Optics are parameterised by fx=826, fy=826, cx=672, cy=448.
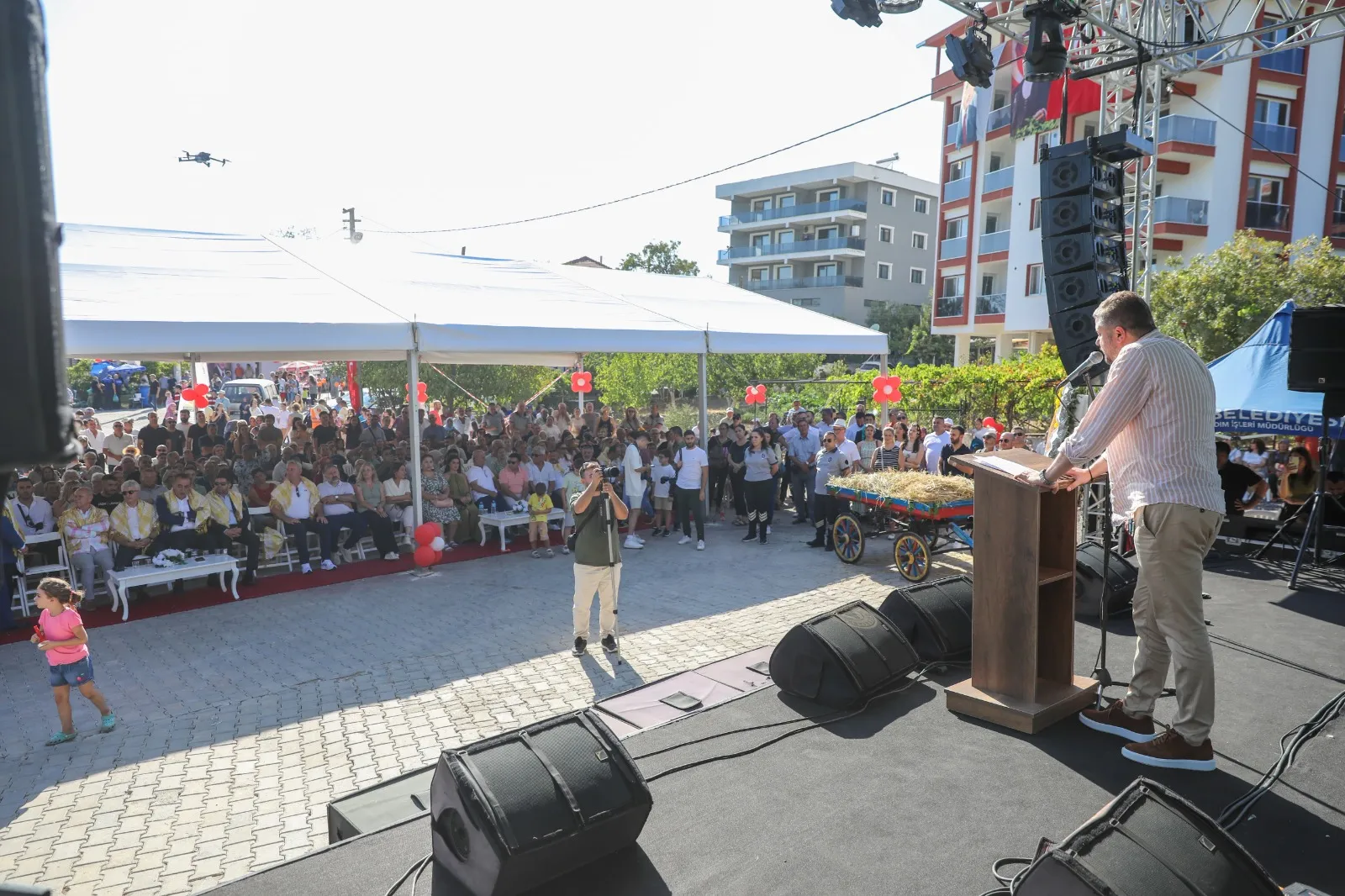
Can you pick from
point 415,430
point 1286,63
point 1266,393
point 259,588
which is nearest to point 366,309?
point 415,430

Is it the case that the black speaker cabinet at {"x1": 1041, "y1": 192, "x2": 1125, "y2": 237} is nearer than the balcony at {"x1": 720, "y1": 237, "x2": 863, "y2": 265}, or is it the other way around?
the black speaker cabinet at {"x1": 1041, "y1": 192, "x2": 1125, "y2": 237}

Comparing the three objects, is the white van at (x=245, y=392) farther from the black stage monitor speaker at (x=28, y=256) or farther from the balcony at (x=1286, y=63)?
the balcony at (x=1286, y=63)

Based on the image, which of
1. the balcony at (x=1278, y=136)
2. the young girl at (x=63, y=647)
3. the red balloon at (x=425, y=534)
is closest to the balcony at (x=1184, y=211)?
the balcony at (x=1278, y=136)

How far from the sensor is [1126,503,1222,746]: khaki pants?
3176 mm

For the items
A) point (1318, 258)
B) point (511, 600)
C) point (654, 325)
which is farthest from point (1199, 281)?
point (511, 600)

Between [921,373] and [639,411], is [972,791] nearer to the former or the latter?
[921,373]

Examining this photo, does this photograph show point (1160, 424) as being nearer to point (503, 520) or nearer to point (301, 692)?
point (301, 692)

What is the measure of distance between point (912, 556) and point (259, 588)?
7.20 metres

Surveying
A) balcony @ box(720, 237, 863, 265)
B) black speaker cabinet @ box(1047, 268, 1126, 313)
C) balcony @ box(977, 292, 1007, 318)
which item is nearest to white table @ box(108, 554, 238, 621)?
black speaker cabinet @ box(1047, 268, 1126, 313)

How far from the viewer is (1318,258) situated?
1622 centimetres

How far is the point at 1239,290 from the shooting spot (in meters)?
16.1

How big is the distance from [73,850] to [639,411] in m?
22.6

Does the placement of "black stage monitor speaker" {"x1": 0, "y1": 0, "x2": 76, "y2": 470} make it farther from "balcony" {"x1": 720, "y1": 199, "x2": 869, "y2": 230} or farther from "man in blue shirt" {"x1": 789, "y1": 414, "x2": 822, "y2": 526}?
"balcony" {"x1": 720, "y1": 199, "x2": 869, "y2": 230}

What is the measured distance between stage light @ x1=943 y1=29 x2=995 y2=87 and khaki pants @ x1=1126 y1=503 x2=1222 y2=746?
6500 millimetres
